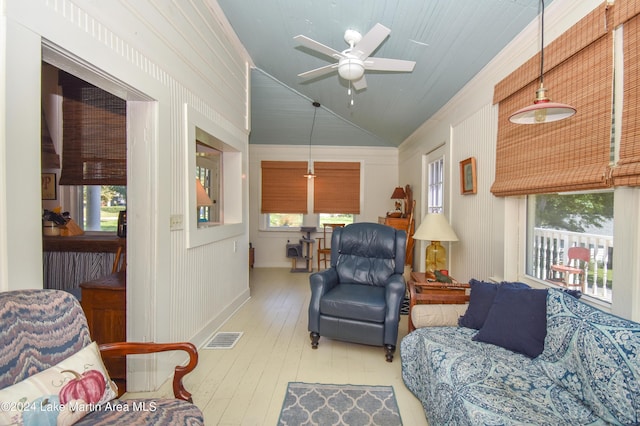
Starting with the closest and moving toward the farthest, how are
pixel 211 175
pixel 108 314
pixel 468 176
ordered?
Result: pixel 108 314
pixel 468 176
pixel 211 175

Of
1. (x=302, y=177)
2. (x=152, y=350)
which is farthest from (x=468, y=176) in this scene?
(x=302, y=177)

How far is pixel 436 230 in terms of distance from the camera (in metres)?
2.88

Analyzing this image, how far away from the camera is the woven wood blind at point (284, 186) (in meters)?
6.41

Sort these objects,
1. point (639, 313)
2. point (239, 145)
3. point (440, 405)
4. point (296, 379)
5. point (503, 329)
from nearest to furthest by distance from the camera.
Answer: point (639, 313)
point (440, 405)
point (503, 329)
point (296, 379)
point (239, 145)

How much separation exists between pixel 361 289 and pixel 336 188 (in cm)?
374

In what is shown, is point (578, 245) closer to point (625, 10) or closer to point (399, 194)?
point (625, 10)

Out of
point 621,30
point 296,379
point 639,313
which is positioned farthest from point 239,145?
point 639,313

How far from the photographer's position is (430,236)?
9.39ft

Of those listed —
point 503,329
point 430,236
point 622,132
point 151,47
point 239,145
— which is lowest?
point 503,329

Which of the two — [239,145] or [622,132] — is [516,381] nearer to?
[622,132]

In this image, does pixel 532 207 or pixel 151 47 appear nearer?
pixel 151 47

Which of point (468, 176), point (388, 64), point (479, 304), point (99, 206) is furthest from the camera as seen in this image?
point (99, 206)

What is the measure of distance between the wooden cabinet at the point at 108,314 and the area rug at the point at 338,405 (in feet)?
4.03

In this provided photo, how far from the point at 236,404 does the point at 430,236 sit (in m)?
2.08
